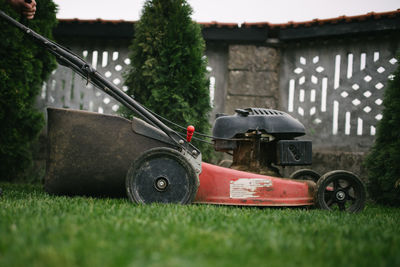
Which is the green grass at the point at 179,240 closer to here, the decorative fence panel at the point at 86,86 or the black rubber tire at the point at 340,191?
the black rubber tire at the point at 340,191

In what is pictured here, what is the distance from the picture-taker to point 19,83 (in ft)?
15.3

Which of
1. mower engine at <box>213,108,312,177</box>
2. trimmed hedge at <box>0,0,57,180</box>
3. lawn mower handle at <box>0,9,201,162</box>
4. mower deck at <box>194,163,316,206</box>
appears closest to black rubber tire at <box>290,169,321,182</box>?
mower engine at <box>213,108,312,177</box>

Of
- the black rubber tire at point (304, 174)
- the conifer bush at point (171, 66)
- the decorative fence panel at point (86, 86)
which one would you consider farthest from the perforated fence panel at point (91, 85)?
the black rubber tire at point (304, 174)

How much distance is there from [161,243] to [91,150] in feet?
5.54

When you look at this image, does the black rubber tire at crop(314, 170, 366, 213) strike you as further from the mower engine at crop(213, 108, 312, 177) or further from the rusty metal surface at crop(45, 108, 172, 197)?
the rusty metal surface at crop(45, 108, 172, 197)

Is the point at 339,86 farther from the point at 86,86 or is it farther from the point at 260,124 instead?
the point at 86,86

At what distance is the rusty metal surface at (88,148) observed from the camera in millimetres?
2863

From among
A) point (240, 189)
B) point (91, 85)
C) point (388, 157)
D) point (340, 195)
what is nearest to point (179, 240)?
point (240, 189)

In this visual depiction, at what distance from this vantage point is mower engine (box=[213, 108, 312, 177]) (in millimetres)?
3045

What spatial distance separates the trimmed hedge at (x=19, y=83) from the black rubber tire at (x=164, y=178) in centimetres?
284

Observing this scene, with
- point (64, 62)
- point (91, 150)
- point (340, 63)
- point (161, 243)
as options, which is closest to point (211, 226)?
point (161, 243)

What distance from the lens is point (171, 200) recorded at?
106 inches

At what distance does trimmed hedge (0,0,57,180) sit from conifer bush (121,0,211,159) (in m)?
1.58

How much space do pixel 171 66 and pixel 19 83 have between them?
85.5 inches
